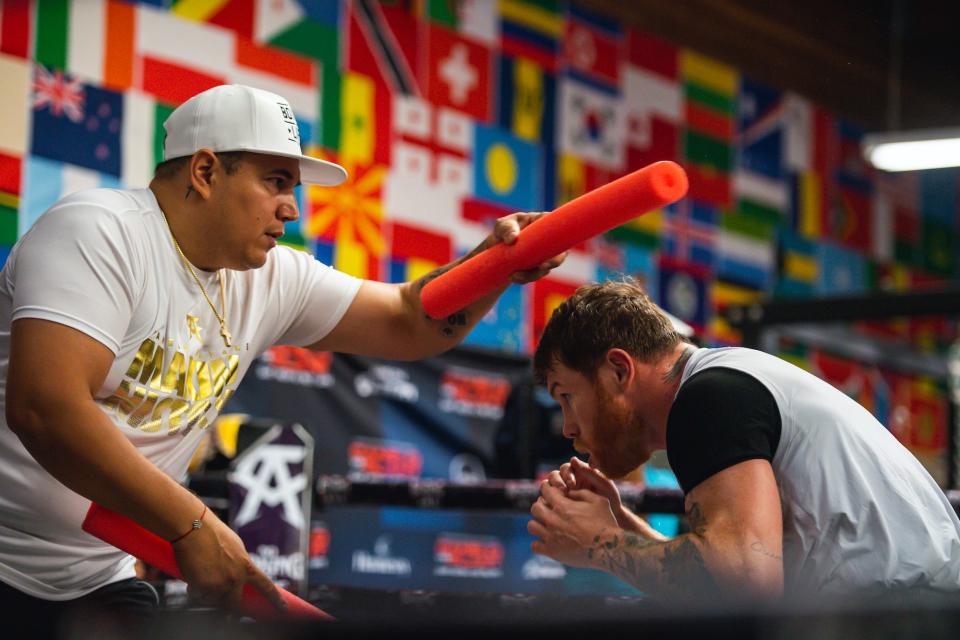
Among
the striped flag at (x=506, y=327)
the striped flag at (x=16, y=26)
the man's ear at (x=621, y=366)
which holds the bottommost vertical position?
the man's ear at (x=621, y=366)

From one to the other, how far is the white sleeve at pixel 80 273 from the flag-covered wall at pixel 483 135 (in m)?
3.13

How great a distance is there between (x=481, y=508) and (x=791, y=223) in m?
5.49

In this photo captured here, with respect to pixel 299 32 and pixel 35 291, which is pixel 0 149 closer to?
pixel 299 32

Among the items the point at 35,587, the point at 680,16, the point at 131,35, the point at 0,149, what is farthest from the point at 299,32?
the point at 35,587

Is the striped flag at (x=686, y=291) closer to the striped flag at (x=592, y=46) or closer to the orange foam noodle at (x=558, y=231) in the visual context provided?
the striped flag at (x=592, y=46)

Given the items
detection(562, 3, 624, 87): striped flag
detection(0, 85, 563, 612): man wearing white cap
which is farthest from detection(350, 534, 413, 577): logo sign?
detection(0, 85, 563, 612): man wearing white cap

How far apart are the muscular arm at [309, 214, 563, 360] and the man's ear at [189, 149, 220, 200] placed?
0.44 meters

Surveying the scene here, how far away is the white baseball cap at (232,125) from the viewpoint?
2.02 metres

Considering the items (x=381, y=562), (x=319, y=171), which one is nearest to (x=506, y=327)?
(x=381, y=562)

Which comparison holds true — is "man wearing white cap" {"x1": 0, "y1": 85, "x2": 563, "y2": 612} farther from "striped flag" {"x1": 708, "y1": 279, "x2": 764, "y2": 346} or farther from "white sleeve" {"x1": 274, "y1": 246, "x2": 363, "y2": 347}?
"striped flag" {"x1": 708, "y1": 279, "x2": 764, "y2": 346}

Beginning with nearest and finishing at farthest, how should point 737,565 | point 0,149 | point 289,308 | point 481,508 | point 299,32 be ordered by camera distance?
point 737,565, point 289,308, point 481,508, point 0,149, point 299,32

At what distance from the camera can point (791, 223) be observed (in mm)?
8742

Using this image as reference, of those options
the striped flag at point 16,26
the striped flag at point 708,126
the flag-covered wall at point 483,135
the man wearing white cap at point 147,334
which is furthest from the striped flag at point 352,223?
the man wearing white cap at point 147,334

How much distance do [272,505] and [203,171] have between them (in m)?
1.68
